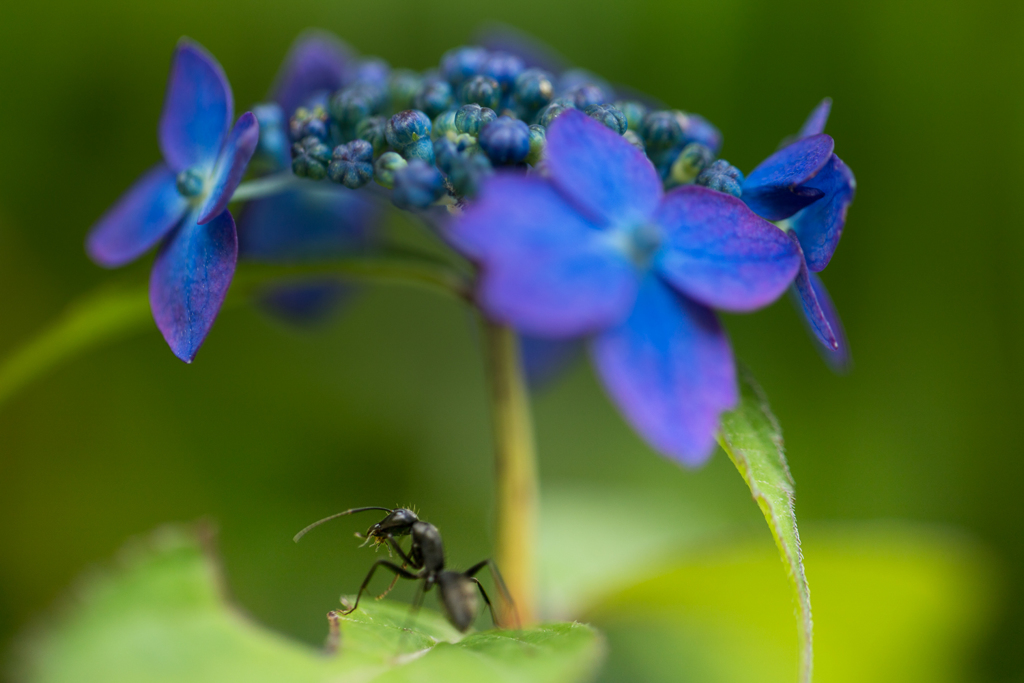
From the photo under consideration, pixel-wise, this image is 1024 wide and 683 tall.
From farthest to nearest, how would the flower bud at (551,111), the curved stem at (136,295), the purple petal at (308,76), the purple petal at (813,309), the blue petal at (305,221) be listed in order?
the blue petal at (305,221)
the purple petal at (308,76)
the curved stem at (136,295)
the flower bud at (551,111)
the purple petal at (813,309)

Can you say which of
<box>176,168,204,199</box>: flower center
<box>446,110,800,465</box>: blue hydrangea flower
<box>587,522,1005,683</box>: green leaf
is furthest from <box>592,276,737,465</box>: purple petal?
<box>587,522,1005,683</box>: green leaf

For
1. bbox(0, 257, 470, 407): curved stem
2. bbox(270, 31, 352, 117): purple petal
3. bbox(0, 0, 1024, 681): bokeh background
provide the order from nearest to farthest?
1. bbox(0, 257, 470, 407): curved stem
2. bbox(270, 31, 352, 117): purple petal
3. bbox(0, 0, 1024, 681): bokeh background

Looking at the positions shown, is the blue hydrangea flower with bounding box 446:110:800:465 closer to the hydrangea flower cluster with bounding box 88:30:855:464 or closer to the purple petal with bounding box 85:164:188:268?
the hydrangea flower cluster with bounding box 88:30:855:464

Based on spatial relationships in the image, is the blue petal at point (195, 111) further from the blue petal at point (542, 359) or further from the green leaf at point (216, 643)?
the blue petal at point (542, 359)

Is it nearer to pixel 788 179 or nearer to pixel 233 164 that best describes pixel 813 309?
pixel 788 179

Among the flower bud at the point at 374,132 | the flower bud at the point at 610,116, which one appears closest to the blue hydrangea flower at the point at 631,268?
the flower bud at the point at 610,116

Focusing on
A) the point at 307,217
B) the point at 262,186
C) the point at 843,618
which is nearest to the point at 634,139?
the point at 262,186
